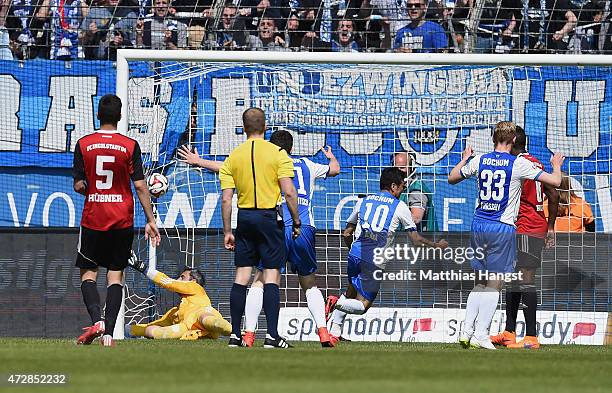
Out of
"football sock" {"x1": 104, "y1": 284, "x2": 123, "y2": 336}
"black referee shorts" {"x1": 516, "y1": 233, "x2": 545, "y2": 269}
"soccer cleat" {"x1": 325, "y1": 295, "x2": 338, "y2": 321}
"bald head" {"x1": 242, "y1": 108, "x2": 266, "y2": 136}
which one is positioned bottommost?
"soccer cleat" {"x1": 325, "y1": 295, "x2": 338, "y2": 321}

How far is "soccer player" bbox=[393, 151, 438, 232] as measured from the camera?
1435cm

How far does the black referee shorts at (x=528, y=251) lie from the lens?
1181 cm

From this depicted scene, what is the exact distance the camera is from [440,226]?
1533cm

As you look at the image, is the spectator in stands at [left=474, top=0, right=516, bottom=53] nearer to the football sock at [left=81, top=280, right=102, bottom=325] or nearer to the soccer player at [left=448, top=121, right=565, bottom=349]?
the soccer player at [left=448, top=121, right=565, bottom=349]

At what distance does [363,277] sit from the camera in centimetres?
1263

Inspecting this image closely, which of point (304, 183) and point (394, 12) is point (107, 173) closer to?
point (304, 183)

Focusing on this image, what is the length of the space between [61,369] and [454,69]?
8.18 m

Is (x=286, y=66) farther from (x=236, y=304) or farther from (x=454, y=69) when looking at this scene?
(x=236, y=304)

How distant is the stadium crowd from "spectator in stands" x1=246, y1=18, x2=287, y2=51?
0.05ft

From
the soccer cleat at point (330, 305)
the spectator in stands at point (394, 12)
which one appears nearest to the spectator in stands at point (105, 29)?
the spectator in stands at point (394, 12)

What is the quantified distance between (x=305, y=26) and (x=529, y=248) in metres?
7.10

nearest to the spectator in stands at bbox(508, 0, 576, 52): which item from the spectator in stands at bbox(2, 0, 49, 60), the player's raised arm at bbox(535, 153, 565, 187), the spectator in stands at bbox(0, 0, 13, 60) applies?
the spectator in stands at bbox(2, 0, 49, 60)

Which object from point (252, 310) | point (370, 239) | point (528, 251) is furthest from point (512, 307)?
point (252, 310)

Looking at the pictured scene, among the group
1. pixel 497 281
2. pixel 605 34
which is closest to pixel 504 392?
pixel 497 281
